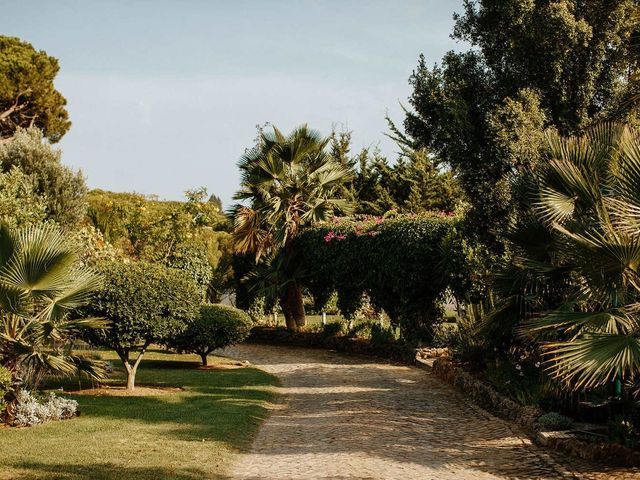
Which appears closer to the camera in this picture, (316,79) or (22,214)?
(316,79)

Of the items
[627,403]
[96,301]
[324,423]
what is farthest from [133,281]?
[627,403]

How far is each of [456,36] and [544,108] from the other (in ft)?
9.02

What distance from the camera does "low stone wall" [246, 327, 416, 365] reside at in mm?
19156

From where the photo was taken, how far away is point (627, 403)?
8.95 meters

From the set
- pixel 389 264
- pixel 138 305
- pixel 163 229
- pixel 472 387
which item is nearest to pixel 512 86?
pixel 389 264

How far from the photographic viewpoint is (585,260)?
786 cm

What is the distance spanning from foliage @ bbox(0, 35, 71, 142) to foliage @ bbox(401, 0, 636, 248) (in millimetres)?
33360

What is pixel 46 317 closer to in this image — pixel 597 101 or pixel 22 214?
pixel 22 214

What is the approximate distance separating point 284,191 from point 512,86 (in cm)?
964

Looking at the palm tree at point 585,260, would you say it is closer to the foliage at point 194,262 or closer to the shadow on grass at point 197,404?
the shadow on grass at point 197,404

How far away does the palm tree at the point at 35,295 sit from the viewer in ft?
32.9

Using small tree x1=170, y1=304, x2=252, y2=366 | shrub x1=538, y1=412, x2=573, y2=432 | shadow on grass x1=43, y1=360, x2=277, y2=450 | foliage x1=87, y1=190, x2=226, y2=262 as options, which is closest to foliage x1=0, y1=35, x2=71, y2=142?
foliage x1=87, y1=190, x2=226, y2=262

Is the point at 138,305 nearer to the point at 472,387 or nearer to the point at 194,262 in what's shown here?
the point at 472,387

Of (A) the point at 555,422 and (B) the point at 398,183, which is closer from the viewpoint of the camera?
(A) the point at 555,422
